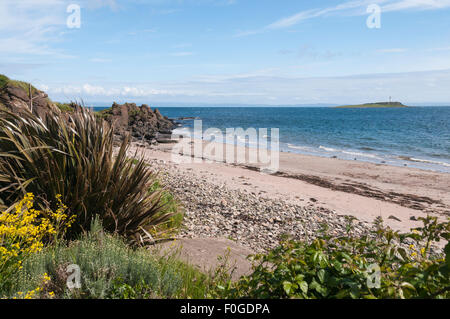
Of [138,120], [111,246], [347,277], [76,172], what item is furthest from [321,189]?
[138,120]

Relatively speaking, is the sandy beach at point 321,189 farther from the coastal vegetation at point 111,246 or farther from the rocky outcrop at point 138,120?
the rocky outcrop at point 138,120

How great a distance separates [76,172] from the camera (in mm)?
4879

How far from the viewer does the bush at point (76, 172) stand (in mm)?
4727

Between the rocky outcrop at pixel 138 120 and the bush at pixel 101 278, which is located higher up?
the rocky outcrop at pixel 138 120

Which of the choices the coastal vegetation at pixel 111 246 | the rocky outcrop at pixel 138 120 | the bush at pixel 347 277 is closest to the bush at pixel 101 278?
the coastal vegetation at pixel 111 246

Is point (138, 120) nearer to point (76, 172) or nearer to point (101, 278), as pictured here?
point (76, 172)

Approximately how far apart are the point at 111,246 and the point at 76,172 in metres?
1.39

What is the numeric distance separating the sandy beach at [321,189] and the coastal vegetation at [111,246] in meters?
1.10

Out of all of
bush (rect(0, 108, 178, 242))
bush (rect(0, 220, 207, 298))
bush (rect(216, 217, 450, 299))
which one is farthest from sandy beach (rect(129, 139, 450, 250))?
bush (rect(216, 217, 450, 299))

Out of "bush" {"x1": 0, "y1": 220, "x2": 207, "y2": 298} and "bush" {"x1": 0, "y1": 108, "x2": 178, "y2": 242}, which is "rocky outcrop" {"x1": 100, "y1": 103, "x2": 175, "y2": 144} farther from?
"bush" {"x1": 0, "y1": 220, "x2": 207, "y2": 298}

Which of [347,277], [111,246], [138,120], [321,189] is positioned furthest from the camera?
[138,120]

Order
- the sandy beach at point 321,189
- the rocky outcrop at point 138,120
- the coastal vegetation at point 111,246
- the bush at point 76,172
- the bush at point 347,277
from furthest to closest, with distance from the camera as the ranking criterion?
the rocky outcrop at point 138,120, the sandy beach at point 321,189, the bush at point 76,172, the coastal vegetation at point 111,246, the bush at point 347,277
